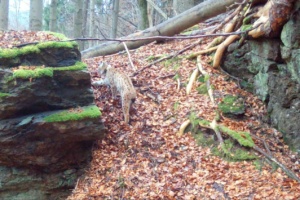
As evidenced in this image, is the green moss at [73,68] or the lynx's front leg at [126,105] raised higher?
the green moss at [73,68]

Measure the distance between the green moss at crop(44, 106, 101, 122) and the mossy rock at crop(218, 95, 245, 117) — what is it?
101 inches

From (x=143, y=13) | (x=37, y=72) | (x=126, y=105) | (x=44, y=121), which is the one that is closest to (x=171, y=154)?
(x=126, y=105)

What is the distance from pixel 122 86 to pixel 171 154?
1933 millimetres

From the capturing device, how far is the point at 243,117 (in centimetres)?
623

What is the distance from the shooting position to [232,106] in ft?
20.9

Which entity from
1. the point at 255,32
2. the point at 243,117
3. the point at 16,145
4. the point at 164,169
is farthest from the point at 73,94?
the point at 255,32

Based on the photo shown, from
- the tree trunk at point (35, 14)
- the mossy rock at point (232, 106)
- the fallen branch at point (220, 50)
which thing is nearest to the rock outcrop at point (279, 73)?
the fallen branch at point (220, 50)

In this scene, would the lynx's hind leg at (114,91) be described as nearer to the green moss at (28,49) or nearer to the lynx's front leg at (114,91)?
the lynx's front leg at (114,91)

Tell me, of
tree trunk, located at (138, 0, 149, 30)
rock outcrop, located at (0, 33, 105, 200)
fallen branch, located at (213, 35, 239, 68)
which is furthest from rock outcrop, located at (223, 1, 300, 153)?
tree trunk, located at (138, 0, 149, 30)

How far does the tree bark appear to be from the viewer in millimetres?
9016

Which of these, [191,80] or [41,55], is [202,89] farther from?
[41,55]

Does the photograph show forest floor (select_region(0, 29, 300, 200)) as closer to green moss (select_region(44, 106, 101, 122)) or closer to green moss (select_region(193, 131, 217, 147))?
green moss (select_region(193, 131, 217, 147))

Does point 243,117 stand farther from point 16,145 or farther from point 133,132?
point 16,145

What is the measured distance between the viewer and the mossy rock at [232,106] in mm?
6243
